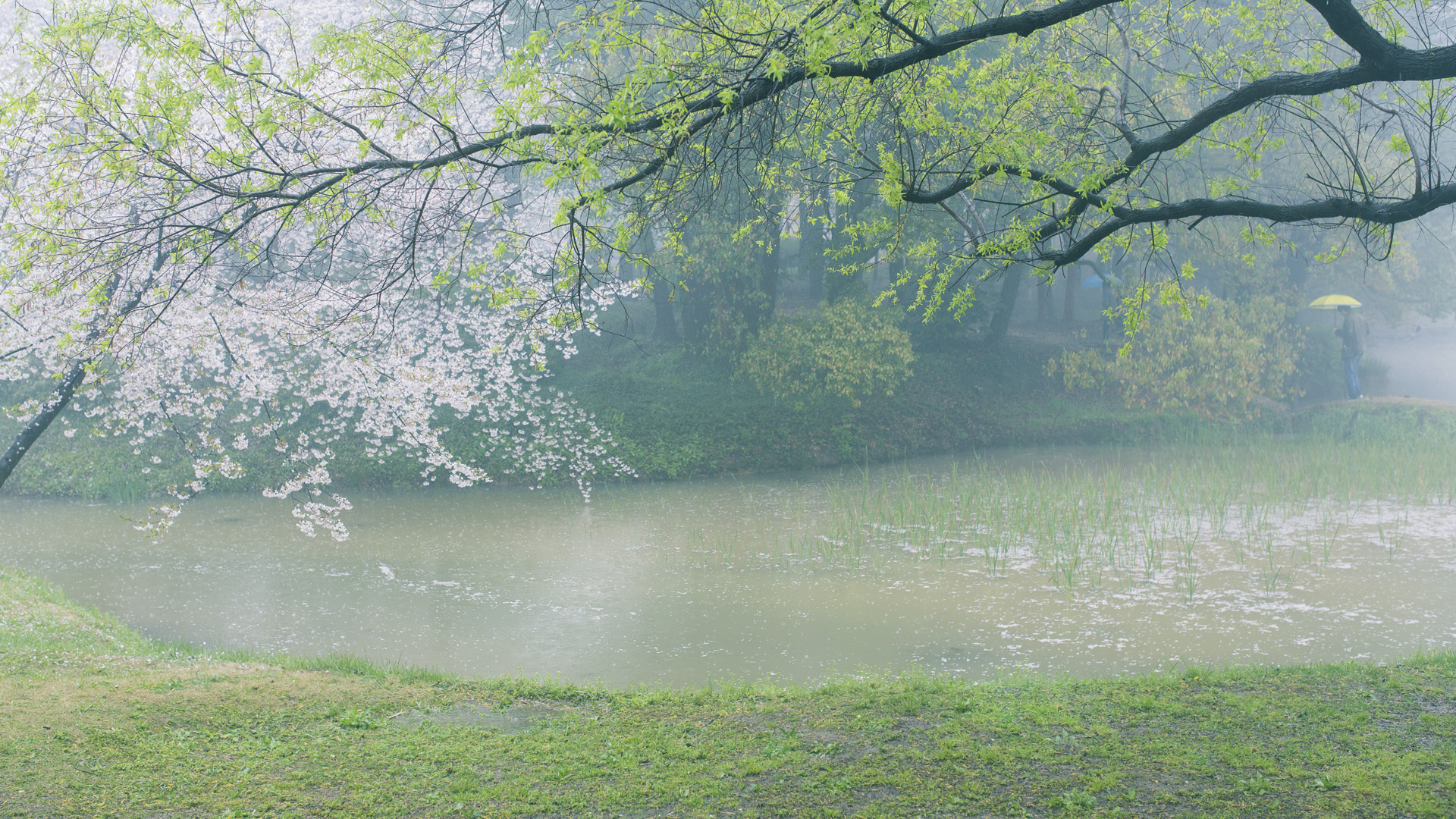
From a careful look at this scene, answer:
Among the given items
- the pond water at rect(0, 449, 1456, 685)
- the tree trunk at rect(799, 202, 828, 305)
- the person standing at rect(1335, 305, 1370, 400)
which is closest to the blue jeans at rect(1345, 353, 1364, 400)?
the person standing at rect(1335, 305, 1370, 400)

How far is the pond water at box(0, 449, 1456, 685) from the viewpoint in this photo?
8719mm

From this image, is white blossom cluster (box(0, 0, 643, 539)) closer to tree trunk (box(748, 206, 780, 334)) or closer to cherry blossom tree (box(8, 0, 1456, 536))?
cherry blossom tree (box(8, 0, 1456, 536))

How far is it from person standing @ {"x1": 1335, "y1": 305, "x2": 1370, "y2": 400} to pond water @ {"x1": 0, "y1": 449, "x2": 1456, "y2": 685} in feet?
37.9

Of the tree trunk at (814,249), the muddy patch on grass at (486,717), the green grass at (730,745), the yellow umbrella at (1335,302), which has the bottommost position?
the muddy patch on grass at (486,717)

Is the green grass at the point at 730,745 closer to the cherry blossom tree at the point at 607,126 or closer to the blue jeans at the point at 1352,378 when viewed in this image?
the cherry blossom tree at the point at 607,126

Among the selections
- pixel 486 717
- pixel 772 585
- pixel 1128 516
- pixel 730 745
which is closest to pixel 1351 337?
pixel 1128 516

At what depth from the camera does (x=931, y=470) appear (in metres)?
18.9

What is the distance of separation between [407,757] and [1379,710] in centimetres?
566

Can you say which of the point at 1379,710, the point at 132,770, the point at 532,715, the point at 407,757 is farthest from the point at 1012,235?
the point at 132,770

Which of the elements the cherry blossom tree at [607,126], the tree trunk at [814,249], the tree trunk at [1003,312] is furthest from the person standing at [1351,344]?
the cherry blossom tree at [607,126]

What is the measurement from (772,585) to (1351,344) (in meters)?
20.1

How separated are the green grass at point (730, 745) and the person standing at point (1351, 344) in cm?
2007

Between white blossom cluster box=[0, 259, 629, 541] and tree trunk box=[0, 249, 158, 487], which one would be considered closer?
tree trunk box=[0, 249, 158, 487]

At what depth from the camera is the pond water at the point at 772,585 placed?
343 inches
